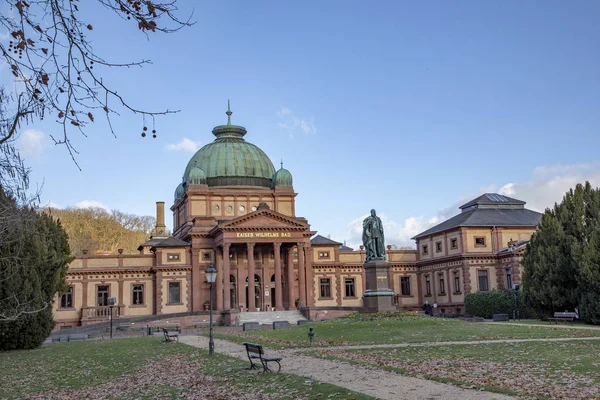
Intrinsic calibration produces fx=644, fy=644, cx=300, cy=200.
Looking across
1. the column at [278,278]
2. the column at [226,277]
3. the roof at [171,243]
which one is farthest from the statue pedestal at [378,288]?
the roof at [171,243]

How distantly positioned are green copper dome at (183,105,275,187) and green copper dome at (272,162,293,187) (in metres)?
1.05

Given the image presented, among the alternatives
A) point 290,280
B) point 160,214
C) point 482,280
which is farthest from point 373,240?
point 160,214

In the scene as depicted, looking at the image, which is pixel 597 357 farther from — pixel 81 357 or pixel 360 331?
pixel 81 357

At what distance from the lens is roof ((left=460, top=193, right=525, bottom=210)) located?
62875 mm

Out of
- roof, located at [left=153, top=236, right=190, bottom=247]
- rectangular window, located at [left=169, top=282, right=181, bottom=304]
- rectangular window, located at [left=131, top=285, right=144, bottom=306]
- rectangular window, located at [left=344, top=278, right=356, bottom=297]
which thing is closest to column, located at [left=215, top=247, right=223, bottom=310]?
roof, located at [left=153, top=236, right=190, bottom=247]

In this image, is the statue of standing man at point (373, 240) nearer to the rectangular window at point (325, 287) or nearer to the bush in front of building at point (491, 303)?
the bush in front of building at point (491, 303)

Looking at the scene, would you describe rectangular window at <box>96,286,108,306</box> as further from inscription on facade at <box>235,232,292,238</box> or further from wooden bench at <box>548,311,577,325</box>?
wooden bench at <box>548,311,577,325</box>

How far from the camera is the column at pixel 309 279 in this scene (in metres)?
58.5

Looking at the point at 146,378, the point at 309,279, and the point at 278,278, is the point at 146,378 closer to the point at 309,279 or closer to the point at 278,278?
the point at 278,278

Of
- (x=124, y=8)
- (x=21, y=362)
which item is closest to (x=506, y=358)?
(x=124, y=8)

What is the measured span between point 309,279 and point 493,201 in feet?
64.8

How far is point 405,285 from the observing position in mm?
66875

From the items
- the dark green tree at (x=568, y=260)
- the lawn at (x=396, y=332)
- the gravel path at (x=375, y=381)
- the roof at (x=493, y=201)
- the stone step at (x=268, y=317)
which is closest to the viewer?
the gravel path at (x=375, y=381)

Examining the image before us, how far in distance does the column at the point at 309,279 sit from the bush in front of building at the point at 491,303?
1399cm
